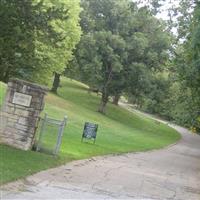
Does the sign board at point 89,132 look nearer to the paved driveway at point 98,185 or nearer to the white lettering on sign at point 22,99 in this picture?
the paved driveway at point 98,185

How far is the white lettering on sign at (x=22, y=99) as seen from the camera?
1764cm

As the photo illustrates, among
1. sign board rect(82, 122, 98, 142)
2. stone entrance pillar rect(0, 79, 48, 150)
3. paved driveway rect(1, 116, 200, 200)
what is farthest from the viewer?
sign board rect(82, 122, 98, 142)

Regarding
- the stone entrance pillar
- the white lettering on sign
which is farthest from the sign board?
the white lettering on sign

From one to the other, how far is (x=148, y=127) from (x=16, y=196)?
179 ft

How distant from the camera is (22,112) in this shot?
1770 cm

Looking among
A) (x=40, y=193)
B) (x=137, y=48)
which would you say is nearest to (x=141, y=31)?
(x=137, y=48)

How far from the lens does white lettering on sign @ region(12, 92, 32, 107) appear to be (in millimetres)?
17641

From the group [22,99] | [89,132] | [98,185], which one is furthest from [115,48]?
[98,185]

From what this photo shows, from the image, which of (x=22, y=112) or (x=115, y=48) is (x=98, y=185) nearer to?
(x=22, y=112)

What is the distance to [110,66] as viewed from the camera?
61688mm

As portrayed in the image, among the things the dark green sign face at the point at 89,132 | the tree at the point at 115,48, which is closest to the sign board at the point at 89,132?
the dark green sign face at the point at 89,132

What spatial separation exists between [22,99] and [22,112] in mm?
396


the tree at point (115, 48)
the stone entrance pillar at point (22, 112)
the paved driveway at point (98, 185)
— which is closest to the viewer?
the paved driveway at point (98, 185)

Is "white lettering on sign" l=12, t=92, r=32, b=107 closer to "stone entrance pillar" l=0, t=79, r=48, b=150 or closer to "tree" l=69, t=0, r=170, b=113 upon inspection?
"stone entrance pillar" l=0, t=79, r=48, b=150
